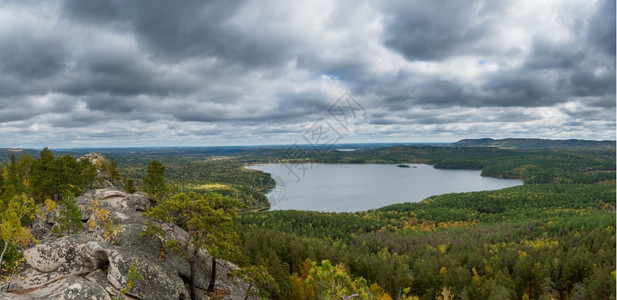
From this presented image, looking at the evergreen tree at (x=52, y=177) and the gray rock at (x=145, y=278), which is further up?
the evergreen tree at (x=52, y=177)

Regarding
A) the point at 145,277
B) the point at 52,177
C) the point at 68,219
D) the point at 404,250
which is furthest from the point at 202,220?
the point at 404,250

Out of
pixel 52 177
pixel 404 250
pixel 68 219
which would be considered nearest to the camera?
pixel 68 219

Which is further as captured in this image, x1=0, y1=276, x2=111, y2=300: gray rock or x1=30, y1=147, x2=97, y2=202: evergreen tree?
x1=30, y1=147, x2=97, y2=202: evergreen tree

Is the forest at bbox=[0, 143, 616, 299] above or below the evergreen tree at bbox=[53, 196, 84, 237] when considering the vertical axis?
below

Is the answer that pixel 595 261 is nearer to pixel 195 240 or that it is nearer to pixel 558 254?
pixel 558 254

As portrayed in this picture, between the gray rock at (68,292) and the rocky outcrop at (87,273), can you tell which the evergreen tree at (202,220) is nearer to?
the rocky outcrop at (87,273)

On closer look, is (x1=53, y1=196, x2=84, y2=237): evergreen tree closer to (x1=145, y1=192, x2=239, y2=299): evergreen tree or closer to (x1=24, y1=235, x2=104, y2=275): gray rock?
(x1=24, y1=235, x2=104, y2=275): gray rock

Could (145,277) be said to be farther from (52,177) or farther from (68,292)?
(52,177)

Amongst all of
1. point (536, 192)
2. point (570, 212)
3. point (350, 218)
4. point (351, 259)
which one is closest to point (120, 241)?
point (351, 259)

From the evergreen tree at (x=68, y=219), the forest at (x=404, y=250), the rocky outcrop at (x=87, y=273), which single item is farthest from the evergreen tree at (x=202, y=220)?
the evergreen tree at (x=68, y=219)

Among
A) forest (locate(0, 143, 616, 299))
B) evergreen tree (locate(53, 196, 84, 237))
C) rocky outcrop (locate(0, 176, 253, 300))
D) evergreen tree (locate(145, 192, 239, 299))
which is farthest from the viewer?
forest (locate(0, 143, 616, 299))

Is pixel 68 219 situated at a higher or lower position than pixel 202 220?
lower

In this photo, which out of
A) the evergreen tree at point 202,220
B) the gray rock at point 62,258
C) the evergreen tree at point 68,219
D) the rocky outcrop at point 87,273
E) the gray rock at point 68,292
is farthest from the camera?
the evergreen tree at point 68,219

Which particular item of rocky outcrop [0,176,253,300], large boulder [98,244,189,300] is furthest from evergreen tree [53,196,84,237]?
large boulder [98,244,189,300]
